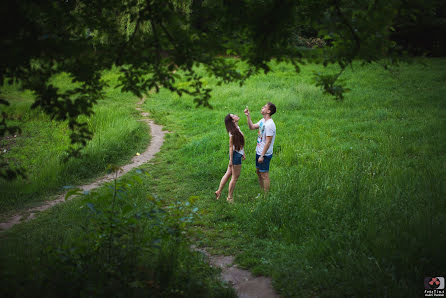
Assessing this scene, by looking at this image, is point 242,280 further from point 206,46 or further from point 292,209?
point 206,46

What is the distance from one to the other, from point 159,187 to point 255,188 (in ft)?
8.01

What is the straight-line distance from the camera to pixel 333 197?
5965 mm

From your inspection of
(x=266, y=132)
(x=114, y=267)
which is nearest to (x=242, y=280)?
(x=114, y=267)

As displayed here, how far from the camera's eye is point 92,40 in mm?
3537

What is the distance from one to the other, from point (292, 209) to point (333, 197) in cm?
94

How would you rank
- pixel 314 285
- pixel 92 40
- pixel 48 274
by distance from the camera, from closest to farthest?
pixel 48 274
pixel 92 40
pixel 314 285

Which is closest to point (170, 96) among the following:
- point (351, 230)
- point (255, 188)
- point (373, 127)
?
point (373, 127)

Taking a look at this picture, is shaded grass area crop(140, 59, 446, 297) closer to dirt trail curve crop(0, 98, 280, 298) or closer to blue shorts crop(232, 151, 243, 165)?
dirt trail curve crop(0, 98, 280, 298)

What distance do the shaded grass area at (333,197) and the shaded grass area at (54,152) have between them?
1515 mm

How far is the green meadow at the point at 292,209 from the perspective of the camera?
3680 mm

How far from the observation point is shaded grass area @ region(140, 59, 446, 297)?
12.8 feet

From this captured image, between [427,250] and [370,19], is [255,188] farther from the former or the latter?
[370,19]

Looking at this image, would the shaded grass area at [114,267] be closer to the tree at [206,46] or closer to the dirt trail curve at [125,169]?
the dirt trail curve at [125,169]

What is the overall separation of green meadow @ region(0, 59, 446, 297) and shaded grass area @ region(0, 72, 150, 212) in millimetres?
68
